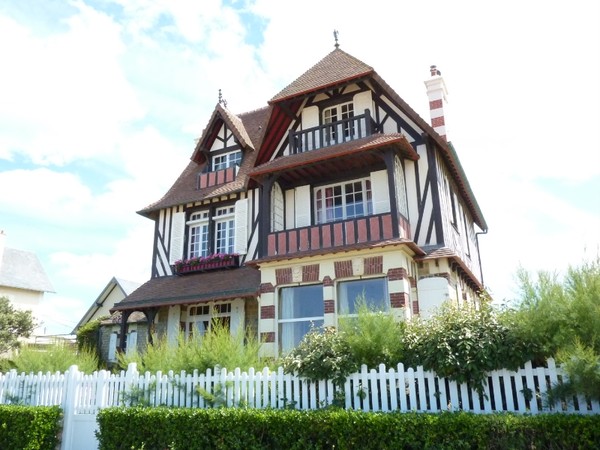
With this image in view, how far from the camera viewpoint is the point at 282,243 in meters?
12.1

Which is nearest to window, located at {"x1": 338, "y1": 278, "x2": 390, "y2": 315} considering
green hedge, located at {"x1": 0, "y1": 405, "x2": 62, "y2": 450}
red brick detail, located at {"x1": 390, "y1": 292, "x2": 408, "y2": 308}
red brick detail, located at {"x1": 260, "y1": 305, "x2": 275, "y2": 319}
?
red brick detail, located at {"x1": 390, "y1": 292, "x2": 408, "y2": 308}

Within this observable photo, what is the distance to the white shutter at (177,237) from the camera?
619 inches

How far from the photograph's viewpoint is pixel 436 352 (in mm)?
5824

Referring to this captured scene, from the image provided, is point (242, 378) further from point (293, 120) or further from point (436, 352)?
point (293, 120)

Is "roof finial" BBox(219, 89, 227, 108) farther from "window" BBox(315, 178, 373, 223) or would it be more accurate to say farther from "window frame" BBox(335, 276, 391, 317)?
"window frame" BBox(335, 276, 391, 317)

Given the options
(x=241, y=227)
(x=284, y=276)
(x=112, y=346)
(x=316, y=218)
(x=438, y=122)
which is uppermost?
(x=438, y=122)

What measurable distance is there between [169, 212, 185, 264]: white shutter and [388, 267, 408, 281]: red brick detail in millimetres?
7724

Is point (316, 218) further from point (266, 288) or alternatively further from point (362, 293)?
point (362, 293)

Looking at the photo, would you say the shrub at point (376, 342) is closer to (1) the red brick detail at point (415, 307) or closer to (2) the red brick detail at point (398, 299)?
(2) the red brick detail at point (398, 299)

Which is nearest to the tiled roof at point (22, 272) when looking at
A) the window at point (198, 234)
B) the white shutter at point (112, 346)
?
the white shutter at point (112, 346)

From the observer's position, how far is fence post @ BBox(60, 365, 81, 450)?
26.0ft

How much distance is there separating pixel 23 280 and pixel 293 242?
28287 millimetres

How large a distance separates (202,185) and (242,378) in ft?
33.2

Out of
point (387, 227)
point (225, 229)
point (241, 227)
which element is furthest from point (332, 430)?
point (225, 229)
